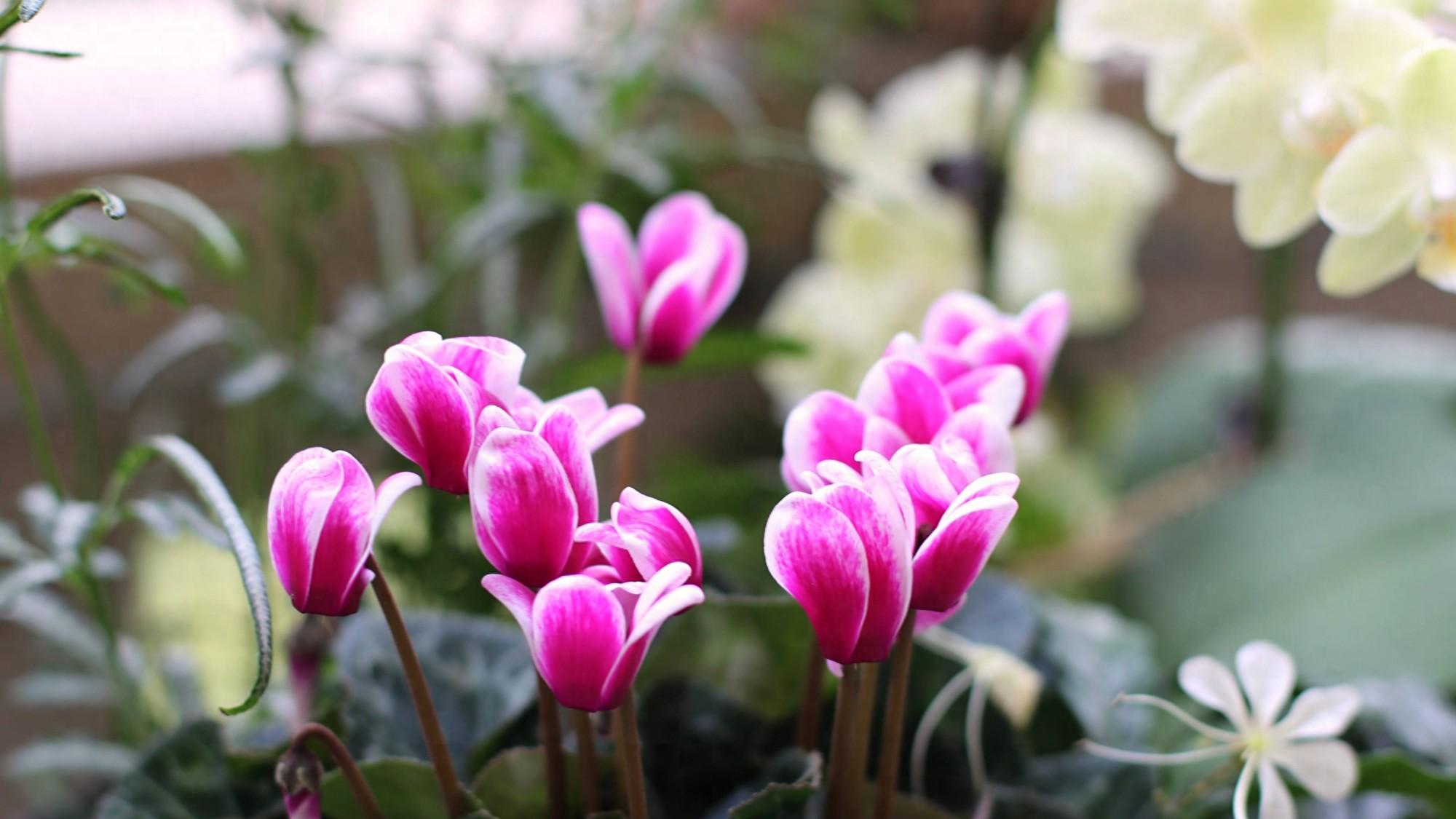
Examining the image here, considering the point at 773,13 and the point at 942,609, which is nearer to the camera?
the point at 942,609

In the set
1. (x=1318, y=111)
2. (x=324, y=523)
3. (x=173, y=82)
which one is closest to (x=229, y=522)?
(x=324, y=523)

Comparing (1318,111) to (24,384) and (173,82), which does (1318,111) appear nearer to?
(24,384)

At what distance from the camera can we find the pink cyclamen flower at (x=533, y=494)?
17cm

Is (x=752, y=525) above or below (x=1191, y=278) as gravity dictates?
below

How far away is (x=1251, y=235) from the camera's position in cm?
30

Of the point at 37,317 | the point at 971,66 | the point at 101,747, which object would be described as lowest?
the point at 101,747

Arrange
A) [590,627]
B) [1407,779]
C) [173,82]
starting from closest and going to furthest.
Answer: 1. [590,627]
2. [1407,779]
3. [173,82]

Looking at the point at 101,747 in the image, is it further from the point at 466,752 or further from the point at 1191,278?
the point at 1191,278

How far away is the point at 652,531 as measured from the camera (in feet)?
0.58

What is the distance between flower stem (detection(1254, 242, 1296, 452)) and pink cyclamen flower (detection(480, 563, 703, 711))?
0.44 m

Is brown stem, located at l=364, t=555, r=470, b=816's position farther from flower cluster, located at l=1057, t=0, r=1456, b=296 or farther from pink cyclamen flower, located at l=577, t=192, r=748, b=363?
flower cluster, located at l=1057, t=0, r=1456, b=296

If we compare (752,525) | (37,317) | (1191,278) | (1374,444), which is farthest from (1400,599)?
(1191,278)

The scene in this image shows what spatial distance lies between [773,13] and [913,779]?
62 cm

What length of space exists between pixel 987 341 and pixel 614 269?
8 centimetres
